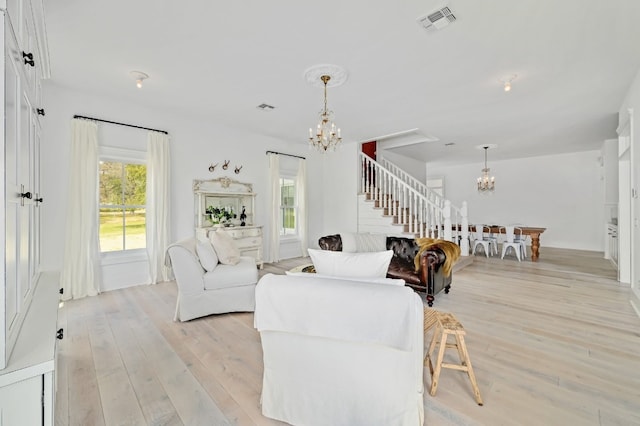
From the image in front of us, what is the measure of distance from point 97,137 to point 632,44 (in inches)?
252

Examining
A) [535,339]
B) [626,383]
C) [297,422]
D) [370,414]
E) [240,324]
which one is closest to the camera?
[370,414]

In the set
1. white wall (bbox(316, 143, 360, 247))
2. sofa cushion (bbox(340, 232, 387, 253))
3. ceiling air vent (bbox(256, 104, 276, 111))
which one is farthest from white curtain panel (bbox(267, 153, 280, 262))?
sofa cushion (bbox(340, 232, 387, 253))

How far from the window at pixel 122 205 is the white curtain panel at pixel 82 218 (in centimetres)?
21

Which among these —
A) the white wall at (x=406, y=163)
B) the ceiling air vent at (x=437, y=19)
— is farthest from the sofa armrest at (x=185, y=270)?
the white wall at (x=406, y=163)

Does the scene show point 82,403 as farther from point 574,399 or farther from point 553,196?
point 553,196

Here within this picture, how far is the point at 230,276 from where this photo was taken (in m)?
Result: 3.32

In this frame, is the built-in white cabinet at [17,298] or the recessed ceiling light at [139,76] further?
the recessed ceiling light at [139,76]

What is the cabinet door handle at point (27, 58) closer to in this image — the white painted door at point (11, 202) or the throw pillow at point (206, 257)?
the white painted door at point (11, 202)

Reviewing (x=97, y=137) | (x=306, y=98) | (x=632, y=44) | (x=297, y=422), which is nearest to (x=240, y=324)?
(x=297, y=422)

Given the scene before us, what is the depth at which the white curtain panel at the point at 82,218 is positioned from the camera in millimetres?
3912

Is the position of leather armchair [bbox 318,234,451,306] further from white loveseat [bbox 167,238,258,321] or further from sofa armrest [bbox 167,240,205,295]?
sofa armrest [bbox 167,240,205,295]

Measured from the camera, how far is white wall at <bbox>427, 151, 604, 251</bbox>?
791cm

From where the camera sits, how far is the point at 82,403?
1.85 m

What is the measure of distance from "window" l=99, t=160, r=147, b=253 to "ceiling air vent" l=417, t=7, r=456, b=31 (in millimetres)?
4416
